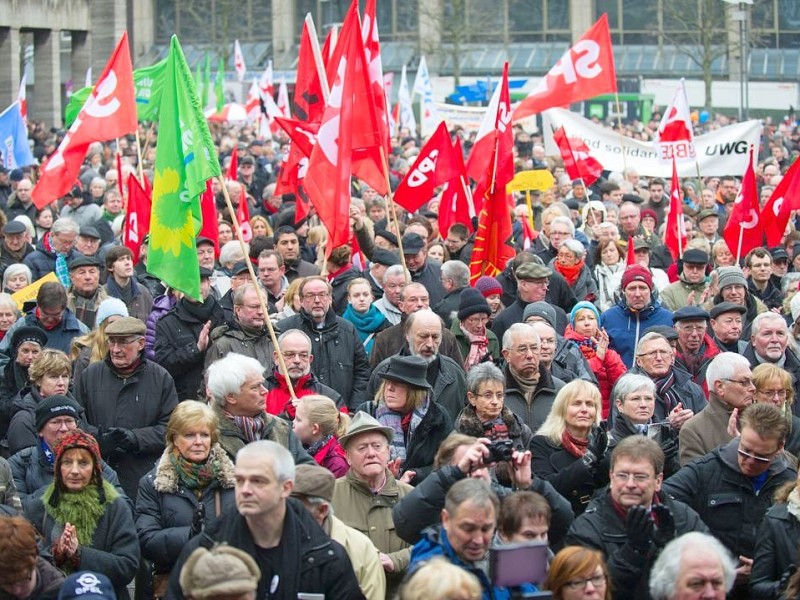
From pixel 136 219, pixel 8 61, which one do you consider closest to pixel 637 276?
pixel 136 219

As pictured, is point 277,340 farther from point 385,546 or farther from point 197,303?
point 385,546

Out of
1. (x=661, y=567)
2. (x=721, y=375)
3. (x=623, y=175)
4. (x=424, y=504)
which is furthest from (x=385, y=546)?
(x=623, y=175)

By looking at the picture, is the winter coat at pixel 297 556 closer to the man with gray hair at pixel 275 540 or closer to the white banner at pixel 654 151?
the man with gray hair at pixel 275 540

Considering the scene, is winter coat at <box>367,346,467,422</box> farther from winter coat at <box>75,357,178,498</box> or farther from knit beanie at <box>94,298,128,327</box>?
knit beanie at <box>94,298,128,327</box>

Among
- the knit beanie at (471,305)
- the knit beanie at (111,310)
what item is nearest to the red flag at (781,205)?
the knit beanie at (471,305)

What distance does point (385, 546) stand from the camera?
256 inches

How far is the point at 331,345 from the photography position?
30.9 ft

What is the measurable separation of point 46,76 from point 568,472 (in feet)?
120

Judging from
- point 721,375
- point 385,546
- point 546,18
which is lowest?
point 385,546

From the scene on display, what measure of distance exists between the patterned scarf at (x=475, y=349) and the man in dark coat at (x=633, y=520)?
307 centimetres

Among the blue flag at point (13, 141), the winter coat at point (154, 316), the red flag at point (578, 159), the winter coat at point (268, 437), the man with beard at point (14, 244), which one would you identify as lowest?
the winter coat at point (268, 437)

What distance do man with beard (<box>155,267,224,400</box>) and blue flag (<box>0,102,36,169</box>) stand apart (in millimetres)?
9050

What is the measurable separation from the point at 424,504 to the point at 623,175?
13.5m

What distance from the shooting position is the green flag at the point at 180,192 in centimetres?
923
